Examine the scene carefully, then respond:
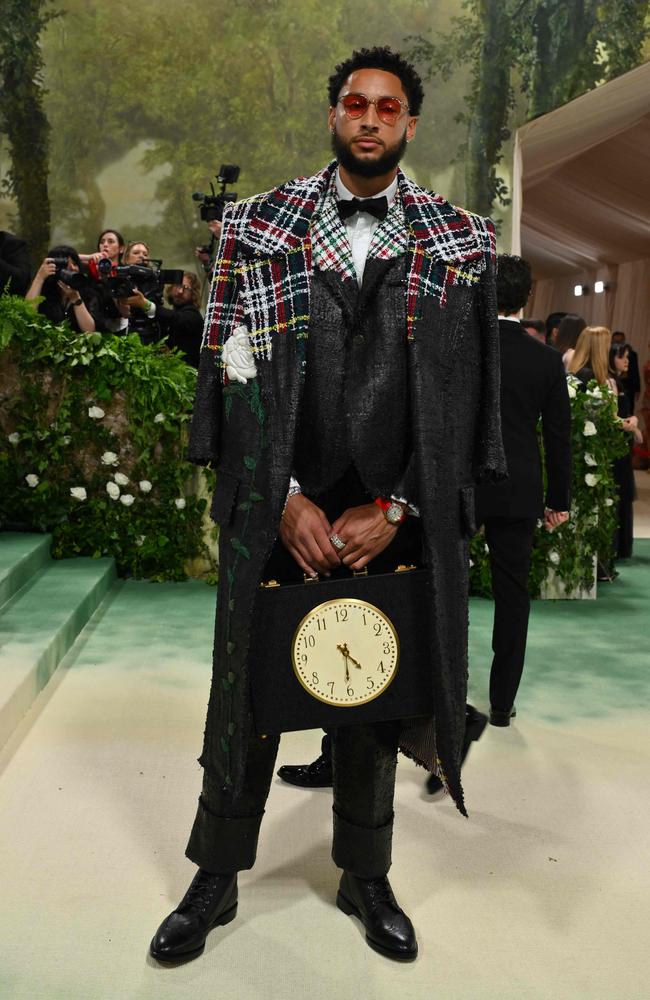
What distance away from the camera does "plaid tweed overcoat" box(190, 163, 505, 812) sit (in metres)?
2.08

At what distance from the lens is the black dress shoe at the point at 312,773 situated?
333cm

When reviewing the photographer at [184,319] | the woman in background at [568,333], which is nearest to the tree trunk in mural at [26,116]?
the photographer at [184,319]

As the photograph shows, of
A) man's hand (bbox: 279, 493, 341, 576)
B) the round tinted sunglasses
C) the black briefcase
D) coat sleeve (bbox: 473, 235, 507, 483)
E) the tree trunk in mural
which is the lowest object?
the black briefcase

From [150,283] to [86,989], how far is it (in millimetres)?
5103

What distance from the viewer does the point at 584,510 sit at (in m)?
5.99

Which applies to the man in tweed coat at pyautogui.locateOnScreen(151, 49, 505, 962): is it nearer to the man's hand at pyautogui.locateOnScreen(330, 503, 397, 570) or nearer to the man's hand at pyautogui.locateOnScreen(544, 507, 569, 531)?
the man's hand at pyautogui.locateOnScreen(330, 503, 397, 570)

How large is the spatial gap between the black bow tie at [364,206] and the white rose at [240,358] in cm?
31

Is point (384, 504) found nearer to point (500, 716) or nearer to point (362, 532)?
point (362, 532)

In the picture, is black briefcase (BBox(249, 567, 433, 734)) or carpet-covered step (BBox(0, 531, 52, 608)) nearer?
black briefcase (BBox(249, 567, 433, 734))

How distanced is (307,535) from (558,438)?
6.82ft

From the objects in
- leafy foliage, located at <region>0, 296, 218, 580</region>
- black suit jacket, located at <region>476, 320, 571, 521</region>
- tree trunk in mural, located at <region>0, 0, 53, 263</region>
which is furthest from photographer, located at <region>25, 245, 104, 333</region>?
tree trunk in mural, located at <region>0, 0, 53, 263</region>

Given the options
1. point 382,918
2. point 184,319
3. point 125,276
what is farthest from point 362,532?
point 184,319

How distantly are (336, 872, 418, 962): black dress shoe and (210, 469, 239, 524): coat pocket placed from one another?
0.89 m

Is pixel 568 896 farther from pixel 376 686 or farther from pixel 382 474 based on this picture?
pixel 382 474
